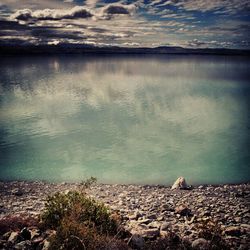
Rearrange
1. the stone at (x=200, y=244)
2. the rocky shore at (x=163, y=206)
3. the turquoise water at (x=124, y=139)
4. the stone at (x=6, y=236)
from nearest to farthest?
the stone at (x=200, y=244) < the stone at (x=6, y=236) < the rocky shore at (x=163, y=206) < the turquoise water at (x=124, y=139)

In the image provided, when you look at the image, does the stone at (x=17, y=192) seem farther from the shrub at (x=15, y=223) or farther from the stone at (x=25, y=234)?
the stone at (x=25, y=234)

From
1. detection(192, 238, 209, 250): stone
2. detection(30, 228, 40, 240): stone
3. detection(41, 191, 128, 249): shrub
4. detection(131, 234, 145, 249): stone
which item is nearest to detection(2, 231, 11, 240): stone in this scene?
detection(30, 228, 40, 240): stone

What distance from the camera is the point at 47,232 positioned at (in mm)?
5391

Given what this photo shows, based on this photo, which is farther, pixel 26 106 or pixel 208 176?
pixel 26 106

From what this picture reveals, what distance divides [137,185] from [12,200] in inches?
156

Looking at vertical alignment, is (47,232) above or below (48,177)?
above

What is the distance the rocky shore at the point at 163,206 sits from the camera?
18.8ft

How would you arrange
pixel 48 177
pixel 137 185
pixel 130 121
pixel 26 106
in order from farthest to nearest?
1. pixel 26 106
2. pixel 130 121
3. pixel 48 177
4. pixel 137 185

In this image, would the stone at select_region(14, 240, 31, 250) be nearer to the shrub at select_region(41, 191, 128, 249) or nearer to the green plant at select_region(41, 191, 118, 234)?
the shrub at select_region(41, 191, 128, 249)

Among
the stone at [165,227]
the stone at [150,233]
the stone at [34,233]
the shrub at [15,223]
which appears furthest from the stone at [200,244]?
the shrub at [15,223]

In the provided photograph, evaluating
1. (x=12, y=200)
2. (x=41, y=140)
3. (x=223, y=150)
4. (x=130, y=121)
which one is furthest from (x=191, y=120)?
(x=12, y=200)

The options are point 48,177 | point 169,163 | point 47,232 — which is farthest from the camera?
point 169,163

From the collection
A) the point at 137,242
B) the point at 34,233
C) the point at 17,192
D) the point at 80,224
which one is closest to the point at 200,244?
the point at 137,242

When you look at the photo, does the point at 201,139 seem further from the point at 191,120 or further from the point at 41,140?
the point at 41,140
